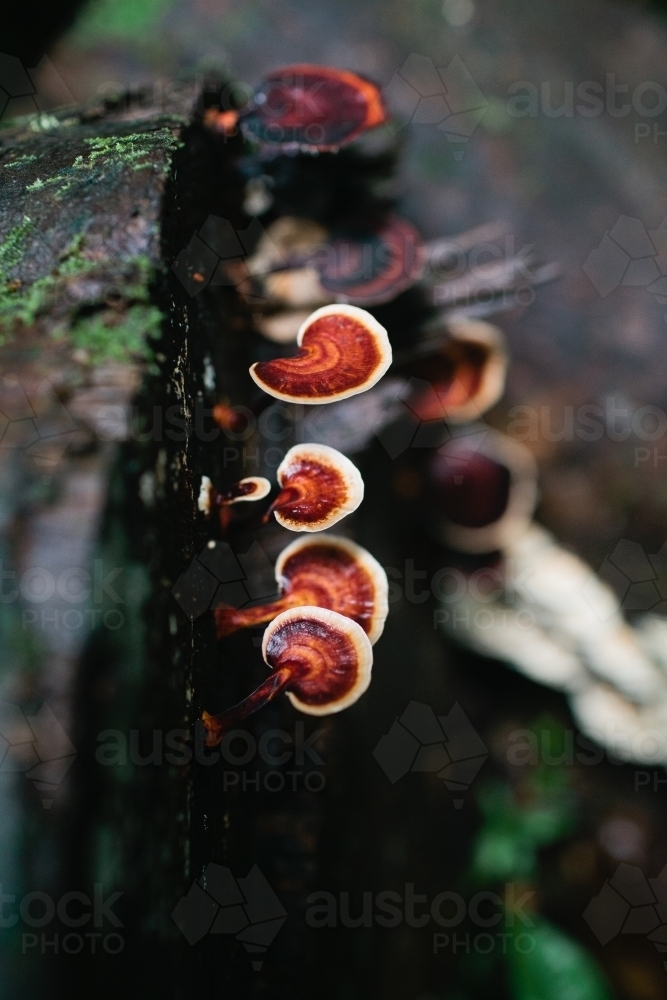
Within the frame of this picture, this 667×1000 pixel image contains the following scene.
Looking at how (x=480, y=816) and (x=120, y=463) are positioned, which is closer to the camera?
(x=120, y=463)

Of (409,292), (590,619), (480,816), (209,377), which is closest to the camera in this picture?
(209,377)

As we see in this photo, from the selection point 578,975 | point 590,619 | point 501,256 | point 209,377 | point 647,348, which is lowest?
point 578,975

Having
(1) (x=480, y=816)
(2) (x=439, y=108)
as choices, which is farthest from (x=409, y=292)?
(1) (x=480, y=816)

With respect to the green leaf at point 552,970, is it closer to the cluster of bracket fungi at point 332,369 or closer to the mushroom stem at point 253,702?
the cluster of bracket fungi at point 332,369

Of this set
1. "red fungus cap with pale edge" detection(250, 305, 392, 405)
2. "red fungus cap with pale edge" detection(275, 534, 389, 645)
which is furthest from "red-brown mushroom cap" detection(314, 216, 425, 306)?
"red fungus cap with pale edge" detection(275, 534, 389, 645)

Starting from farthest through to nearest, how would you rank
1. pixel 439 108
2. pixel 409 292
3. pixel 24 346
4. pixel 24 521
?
1. pixel 439 108
2. pixel 409 292
3. pixel 24 346
4. pixel 24 521

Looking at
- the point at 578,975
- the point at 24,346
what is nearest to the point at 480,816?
the point at 578,975

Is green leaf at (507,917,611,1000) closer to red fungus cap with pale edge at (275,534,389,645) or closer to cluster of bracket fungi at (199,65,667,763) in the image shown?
cluster of bracket fungi at (199,65,667,763)

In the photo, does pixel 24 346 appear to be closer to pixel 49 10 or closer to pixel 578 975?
pixel 49 10

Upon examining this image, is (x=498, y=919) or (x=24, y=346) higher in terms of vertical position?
(x=24, y=346)
